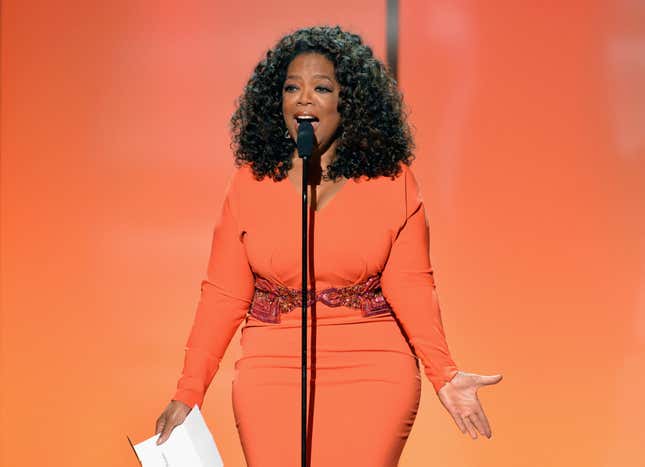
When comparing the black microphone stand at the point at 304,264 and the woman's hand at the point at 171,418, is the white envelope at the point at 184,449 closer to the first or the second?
the woman's hand at the point at 171,418

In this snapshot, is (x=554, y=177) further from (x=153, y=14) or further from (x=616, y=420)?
(x=153, y=14)

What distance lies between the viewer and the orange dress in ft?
7.64

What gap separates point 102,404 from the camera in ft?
11.8

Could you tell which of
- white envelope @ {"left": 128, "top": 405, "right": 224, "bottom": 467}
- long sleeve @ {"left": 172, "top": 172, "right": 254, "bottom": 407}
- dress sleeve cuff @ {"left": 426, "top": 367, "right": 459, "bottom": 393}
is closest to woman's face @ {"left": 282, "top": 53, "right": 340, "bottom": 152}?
long sleeve @ {"left": 172, "top": 172, "right": 254, "bottom": 407}

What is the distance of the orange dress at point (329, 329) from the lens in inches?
91.7

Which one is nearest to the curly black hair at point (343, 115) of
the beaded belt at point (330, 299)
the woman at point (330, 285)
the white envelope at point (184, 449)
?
the woman at point (330, 285)

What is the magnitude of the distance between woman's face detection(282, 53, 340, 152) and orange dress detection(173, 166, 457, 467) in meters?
0.13

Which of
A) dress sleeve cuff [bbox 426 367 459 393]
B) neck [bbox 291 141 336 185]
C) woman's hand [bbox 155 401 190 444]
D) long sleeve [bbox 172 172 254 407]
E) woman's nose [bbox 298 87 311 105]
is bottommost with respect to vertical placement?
woman's hand [bbox 155 401 190 444]

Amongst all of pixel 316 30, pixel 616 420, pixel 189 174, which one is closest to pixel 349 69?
pixel 316 30

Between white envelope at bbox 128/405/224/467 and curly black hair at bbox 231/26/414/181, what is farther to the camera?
curly black hair at bbox 231/26/414/181

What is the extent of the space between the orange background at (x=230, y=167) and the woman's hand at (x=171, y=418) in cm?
118

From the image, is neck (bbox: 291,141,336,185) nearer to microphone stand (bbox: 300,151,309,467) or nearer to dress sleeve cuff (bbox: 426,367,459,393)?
microphone stand (bbox: 300,151,309,467)

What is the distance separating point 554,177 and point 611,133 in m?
0.22

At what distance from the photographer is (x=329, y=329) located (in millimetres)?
2385
